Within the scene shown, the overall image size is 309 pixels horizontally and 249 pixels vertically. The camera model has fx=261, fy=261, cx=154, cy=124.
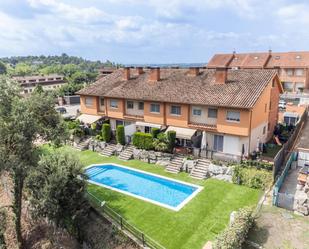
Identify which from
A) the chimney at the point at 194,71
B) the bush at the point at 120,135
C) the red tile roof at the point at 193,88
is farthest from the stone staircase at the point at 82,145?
A: the chimney at the point at 194,71

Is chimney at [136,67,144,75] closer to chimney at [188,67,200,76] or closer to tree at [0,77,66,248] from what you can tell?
chimney at [188,67,200,76]

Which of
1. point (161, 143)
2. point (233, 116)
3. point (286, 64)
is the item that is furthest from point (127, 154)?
point (286, 64)

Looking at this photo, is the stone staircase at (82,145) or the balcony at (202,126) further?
the stone staircase at (82,145)

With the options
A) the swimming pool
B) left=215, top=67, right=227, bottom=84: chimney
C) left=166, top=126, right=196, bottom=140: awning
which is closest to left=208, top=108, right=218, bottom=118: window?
left=166, top=126, right=196, bottom=140: awning

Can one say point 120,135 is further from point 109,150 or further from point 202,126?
point 202,126

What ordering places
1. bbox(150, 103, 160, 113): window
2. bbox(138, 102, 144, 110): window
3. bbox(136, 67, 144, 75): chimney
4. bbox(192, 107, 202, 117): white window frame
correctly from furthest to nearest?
bbox(136, 67, 144, 75): chimney → bbox(138, 102, 144, 110): window → bbox(150, 103, 160, 113): window → bbox(192, 107, 202, 117): white window frame

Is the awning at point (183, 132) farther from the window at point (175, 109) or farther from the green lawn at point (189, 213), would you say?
the green lawn at point (189, 213)
